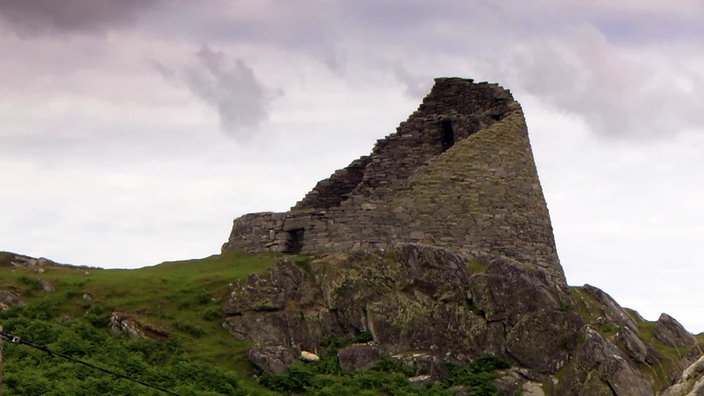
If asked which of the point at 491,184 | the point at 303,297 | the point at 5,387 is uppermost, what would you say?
the point at 491,184

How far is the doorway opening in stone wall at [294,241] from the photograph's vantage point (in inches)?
1308

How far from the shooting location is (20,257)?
3406 cm

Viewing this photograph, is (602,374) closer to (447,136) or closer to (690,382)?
(447,136)

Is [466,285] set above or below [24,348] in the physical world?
above

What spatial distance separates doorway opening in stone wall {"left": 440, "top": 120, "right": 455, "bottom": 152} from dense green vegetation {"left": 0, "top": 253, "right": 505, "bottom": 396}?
7221 millimetres

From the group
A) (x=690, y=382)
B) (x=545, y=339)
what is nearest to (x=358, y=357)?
(x=545, y=339)

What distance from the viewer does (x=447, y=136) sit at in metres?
36.4

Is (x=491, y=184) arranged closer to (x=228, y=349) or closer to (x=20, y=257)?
(x=228, y=349)

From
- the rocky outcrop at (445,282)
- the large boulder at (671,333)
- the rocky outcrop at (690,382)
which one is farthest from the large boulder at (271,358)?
the rocky outcrop at (690,382)

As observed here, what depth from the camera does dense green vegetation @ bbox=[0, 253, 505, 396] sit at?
2562 cm

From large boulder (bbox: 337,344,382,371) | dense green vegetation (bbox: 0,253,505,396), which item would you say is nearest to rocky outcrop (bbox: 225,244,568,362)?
large boulder (bbox: 337,344,382,371)

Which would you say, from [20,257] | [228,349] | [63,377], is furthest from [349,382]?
[20,257]

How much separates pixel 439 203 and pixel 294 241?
4012 mm

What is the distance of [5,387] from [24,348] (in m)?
2.76
